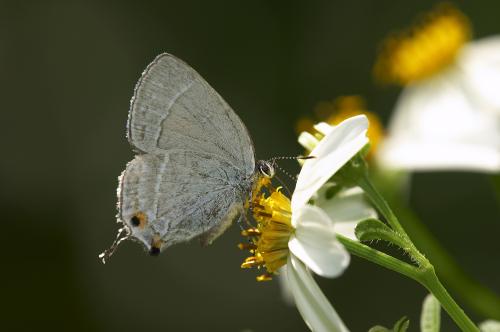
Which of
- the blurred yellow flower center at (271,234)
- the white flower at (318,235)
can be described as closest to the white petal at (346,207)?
the blurred yellow flower center at (271,234)

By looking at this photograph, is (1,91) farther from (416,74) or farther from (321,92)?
(416,74)

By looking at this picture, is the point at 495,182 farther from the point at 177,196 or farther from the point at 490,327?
the point at 177,196

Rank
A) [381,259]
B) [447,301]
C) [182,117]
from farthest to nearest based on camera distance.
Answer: [182,117], [381,259], [447,301]

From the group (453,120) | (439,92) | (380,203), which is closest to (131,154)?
(439,92)

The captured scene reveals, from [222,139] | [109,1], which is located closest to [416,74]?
[222,139]

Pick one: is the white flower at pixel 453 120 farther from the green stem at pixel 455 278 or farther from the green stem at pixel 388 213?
the green stem at pixel 388 213

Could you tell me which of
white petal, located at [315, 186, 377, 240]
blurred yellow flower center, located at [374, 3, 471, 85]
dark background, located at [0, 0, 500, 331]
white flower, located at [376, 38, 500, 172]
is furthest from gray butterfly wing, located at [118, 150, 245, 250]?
dark background, located at [0, 0, 500, 331]

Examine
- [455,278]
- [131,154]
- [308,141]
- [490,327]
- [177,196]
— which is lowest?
[131,154]
